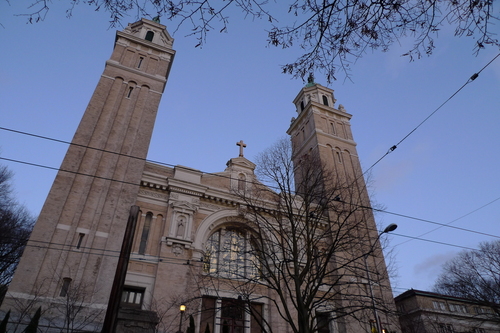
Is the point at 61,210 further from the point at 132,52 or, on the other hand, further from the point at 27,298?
the point at 132,52

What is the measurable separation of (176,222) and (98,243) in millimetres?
4452

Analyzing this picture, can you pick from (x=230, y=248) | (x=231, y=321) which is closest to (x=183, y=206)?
(x=230, y=248)

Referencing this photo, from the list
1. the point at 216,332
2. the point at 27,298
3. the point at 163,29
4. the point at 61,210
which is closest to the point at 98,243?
the point at 61,210

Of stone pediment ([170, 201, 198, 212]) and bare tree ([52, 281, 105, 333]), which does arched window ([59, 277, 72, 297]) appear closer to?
bare tree ([52, 281, 105, 333])

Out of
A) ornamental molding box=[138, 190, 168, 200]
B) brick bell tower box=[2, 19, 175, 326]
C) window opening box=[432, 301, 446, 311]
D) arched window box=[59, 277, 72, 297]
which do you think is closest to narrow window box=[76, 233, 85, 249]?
brick bell tower box=[2, 19, 175, 326]

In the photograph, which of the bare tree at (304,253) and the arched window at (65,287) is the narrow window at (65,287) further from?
the bare tree at (304,253)

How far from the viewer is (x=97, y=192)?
19.5 meters

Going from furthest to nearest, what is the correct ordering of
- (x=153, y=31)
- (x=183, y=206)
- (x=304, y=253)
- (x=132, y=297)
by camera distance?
→ (x=153, y=31)
(x=183, y=206)
(x=132, y=297)
(x=304, y=253)

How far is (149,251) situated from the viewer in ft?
62.3

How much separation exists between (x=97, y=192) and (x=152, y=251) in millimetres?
4792

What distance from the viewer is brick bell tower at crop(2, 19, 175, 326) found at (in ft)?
51.5

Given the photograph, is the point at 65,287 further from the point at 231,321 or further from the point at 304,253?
the point at 304,253

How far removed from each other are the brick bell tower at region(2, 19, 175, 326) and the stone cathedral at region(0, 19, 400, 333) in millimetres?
58

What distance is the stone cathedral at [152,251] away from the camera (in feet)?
48.2
